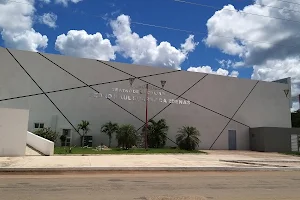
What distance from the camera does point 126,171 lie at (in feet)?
43.5

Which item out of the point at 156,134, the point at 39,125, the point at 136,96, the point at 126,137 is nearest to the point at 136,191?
the point at 126,137

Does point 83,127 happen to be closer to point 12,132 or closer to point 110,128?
point 110,128

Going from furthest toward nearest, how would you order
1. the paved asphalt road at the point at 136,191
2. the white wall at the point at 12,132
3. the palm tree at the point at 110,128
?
1. the palm tree at the point at 110,128
2. the white wall at the point at 12,132
3. the paved asphalt road at the point at 136,191

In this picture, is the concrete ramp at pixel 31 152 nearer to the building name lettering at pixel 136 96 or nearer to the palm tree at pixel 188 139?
the building name lettering at pixel 136 96

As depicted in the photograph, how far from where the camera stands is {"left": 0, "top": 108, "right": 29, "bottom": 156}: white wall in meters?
17.5

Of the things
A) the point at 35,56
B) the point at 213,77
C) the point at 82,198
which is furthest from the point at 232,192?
the point at 213,77

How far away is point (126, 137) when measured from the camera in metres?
27.3

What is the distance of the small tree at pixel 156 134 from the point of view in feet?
98.9

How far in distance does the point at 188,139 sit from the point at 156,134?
308 centimetres

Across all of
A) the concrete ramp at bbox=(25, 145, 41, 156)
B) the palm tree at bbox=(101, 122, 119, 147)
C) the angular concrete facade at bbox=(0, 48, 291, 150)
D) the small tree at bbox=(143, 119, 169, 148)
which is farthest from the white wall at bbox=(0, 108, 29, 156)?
the small tree at bbox=(143, 119, 169, 148)

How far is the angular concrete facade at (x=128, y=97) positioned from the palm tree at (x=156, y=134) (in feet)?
4.34

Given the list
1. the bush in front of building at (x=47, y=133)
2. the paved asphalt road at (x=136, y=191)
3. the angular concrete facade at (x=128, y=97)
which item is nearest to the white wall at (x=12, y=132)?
the bush in front of building at (x=47, y=133)

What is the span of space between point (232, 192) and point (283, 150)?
28.9m

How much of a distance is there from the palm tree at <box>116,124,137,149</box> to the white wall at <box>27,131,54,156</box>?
313 inches
